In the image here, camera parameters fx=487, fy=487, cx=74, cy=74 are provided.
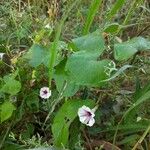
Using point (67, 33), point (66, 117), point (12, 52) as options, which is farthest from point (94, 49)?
point (67, 33)

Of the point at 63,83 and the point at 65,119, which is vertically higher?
the point at 63,83

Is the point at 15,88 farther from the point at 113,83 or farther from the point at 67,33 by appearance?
the point at 67,33

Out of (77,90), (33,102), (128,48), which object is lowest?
(33,102)

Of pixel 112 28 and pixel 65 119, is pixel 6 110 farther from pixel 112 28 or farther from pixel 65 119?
pixel 112 28

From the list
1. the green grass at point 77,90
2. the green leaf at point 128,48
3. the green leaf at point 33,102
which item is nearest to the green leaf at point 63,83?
the green grass at point 77,90

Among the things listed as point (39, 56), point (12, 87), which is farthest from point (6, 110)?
point (39, 56)

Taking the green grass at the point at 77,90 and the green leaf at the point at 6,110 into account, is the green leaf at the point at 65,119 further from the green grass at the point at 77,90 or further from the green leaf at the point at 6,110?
the green leaf at the point at 6,110

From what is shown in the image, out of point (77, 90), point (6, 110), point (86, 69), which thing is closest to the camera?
point (86, 69)
